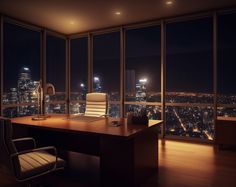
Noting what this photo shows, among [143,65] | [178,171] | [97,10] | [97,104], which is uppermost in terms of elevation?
[97,10]

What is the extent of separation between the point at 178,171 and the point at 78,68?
499 cm

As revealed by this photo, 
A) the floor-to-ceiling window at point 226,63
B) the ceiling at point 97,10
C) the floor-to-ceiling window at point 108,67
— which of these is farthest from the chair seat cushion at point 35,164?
the floor-to-ceiling window at point 226,63

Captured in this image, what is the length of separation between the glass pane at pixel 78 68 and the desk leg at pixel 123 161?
439 cm

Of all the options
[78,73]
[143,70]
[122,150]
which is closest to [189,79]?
[143,70]

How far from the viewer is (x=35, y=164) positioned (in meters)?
2.08

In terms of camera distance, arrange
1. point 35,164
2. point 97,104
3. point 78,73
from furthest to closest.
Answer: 1. point 78,73
2. point 97,104
3. point 35,164

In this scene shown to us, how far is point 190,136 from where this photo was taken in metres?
5.14

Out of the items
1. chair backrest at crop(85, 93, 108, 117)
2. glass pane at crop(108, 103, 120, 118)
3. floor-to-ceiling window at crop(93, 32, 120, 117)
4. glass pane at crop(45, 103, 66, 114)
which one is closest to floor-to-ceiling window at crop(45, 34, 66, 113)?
glass pane at crop(45, 103, 66, 114)

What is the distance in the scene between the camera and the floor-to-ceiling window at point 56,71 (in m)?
6.33

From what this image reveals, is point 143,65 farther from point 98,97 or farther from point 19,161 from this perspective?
point 19,161

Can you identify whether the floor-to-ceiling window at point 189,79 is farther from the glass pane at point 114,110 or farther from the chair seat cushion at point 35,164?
the chair seat cushion at point 35,164

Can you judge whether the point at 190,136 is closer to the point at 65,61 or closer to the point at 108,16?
the point at 108,16

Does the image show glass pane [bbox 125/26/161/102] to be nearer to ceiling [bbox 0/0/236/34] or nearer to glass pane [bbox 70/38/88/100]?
ceiling [bbox 0/0/236/34]

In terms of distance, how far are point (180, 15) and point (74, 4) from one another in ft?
8.55
